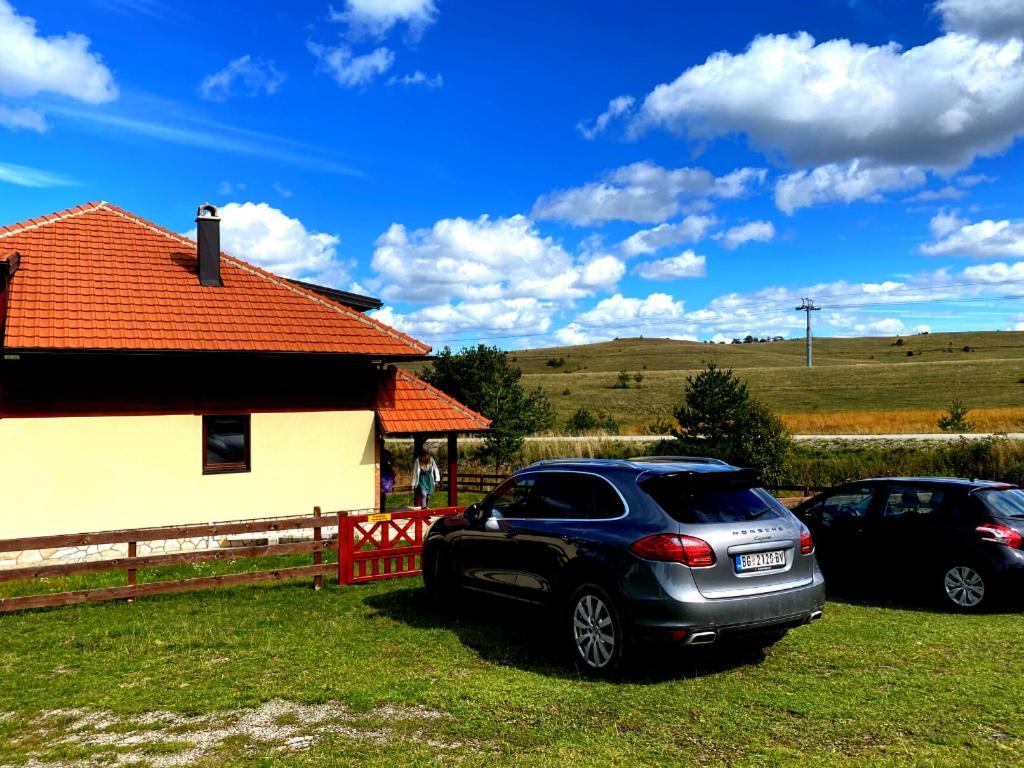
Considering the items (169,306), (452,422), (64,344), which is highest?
(169,306)

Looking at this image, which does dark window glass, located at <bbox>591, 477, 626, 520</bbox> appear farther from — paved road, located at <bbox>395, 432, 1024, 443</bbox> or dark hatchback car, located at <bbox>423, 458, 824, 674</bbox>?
paved road, located at <bbox>395, 432, 1024, 443</bbox>

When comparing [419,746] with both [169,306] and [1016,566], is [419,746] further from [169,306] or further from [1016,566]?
[169,306]

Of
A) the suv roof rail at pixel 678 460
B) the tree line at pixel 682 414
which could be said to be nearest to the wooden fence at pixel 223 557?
the suv roof rail at pixel 678 460

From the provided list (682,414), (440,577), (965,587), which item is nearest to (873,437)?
(682,414)

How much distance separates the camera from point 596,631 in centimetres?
594

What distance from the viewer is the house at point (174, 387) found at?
13094 mm

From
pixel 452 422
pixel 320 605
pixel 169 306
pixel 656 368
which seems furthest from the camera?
pixel 656 368

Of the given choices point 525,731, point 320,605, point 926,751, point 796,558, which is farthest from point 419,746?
point 320,605

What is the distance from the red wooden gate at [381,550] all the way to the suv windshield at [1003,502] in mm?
6275

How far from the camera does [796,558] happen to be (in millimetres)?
6074

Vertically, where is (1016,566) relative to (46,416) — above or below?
below

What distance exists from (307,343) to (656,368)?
297 feet

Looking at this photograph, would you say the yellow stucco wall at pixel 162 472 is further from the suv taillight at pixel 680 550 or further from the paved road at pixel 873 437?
the paved road at pixel 873 437

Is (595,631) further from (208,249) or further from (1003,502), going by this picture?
(208,249)
